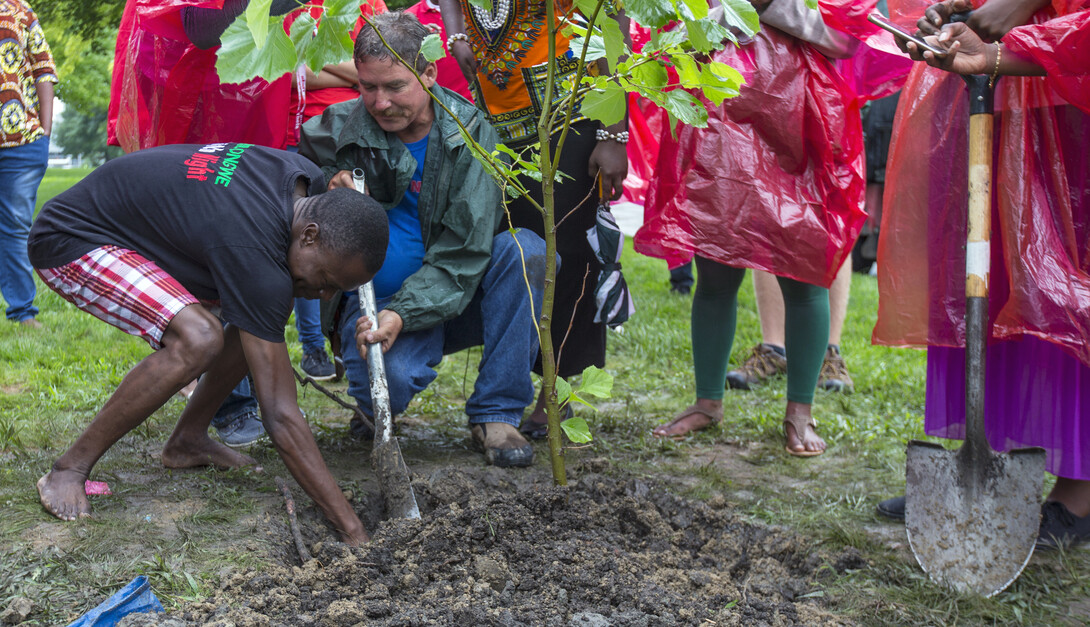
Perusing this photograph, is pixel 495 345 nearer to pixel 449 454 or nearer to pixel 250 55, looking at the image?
pixel 449 454

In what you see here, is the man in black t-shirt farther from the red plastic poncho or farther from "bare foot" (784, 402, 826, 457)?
"bare foot" (784, 402, 826, 457)

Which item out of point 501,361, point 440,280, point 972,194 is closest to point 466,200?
point 440,280

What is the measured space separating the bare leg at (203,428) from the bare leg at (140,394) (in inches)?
14.9

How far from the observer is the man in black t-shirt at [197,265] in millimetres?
2242

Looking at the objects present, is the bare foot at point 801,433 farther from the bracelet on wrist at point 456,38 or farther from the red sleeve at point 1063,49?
the bracelet on wrist at point 456,38

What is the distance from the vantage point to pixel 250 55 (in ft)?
5.13

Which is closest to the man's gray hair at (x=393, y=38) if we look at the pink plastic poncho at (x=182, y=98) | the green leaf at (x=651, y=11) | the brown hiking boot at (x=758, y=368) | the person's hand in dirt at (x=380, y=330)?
the pink plastic poncho at (x=182, y=98)

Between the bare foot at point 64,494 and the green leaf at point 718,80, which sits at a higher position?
the green leaf at point 718,80

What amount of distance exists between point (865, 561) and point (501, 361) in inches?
52.0

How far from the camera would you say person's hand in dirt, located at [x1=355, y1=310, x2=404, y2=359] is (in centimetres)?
273

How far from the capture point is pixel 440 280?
290 centimetres

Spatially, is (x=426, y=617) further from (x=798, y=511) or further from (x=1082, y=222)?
(x=1082, y=222)

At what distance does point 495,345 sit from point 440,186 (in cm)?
57

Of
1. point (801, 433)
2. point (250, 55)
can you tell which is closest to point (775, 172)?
point (801, 433)
